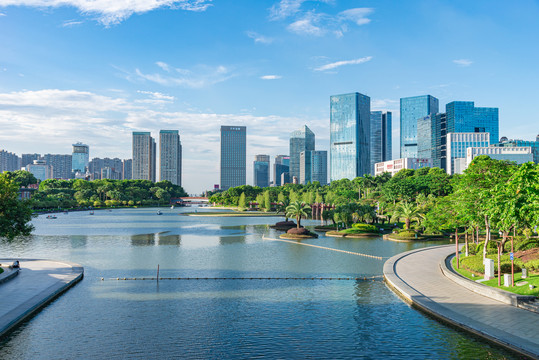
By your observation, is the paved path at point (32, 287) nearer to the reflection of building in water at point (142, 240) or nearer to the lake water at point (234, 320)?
the lake water at point (234, 320)

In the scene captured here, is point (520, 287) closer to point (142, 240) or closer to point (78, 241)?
point (142, 240)

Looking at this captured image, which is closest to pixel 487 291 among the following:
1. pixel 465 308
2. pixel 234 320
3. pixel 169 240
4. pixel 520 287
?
pixel 520 287

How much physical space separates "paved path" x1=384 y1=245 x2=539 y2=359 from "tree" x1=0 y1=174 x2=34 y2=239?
32.2 metres

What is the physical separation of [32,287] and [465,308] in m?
29.9

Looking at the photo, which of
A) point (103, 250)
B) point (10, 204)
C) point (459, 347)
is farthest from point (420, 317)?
point (103, 250)

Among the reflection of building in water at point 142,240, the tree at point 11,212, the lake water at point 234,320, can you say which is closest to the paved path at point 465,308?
the lake water at point 234,320

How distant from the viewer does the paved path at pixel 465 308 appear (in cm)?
1920

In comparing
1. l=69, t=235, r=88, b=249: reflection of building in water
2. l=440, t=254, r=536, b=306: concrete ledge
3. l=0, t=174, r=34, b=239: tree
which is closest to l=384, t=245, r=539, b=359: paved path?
l=440, t=254, r=536, b=306: concrete ledge

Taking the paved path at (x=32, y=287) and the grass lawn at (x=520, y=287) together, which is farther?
the grass lawn at (x=520, y=287)

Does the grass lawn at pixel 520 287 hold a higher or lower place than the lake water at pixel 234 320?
higher

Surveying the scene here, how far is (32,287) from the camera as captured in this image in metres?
29.2

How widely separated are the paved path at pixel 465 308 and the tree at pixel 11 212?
32.2 meters

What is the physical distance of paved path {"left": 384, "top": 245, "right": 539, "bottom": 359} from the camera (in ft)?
63.0

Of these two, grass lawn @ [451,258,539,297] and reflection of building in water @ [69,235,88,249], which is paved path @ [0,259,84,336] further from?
grass lawn @ [451,258,539,297]
